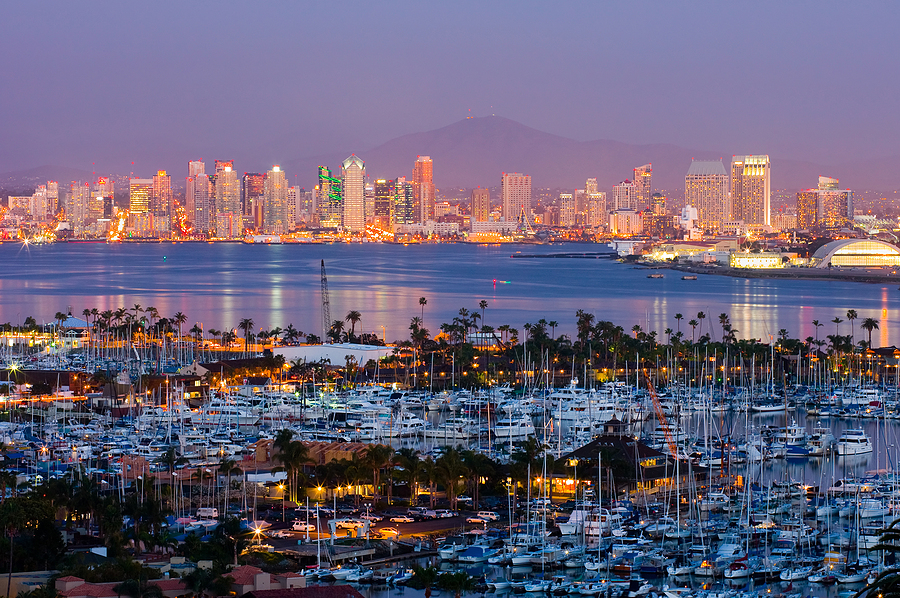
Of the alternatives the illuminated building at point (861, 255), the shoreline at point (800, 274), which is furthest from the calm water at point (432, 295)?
the illuminated building at point (861, 255)

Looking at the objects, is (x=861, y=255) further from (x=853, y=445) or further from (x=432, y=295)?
(x=853, y=445)

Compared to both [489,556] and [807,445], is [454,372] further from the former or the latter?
[489,556]

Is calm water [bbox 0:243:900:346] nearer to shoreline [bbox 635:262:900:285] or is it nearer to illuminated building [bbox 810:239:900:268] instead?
shoreline [bbox 635:262:900:285]

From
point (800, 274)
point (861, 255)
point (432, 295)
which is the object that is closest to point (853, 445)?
point (432, 295)

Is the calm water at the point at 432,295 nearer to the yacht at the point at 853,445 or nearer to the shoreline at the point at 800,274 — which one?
the shoreline at the point at 800,274

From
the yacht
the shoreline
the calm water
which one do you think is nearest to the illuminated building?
the shoreline

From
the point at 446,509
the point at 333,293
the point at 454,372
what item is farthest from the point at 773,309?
the point at 446,509
